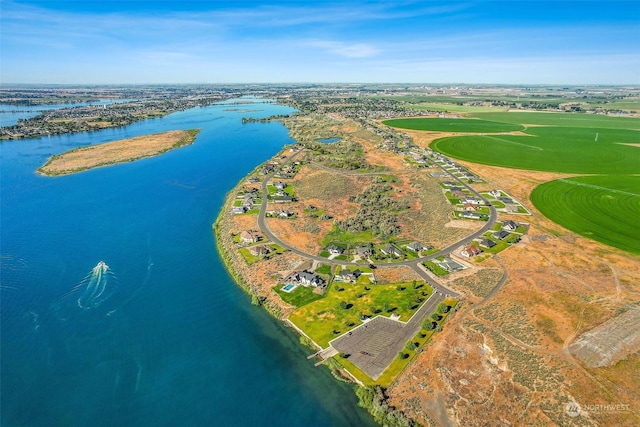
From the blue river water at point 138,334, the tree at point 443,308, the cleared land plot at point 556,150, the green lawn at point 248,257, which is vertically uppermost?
the cleared land plot at point 556,150

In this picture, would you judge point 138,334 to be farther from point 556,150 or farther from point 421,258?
point 556,150

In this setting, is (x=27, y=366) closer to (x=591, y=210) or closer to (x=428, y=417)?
(x=428, y=417)

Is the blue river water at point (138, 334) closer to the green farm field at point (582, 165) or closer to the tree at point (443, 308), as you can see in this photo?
the tree at point (443, 308)

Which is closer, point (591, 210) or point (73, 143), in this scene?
point (591, 210)

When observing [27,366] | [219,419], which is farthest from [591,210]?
[27,366]

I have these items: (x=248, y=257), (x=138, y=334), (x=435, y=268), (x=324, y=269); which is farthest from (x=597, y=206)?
(x=138, y=334)

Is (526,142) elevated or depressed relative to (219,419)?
elevated

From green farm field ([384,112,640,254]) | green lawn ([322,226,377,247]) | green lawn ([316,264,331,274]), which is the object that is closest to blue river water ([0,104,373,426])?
green lawn ([316,264,331,274])

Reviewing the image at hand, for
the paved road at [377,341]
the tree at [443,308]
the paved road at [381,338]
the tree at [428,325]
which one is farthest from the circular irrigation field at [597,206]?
the paved road at [377,341]
